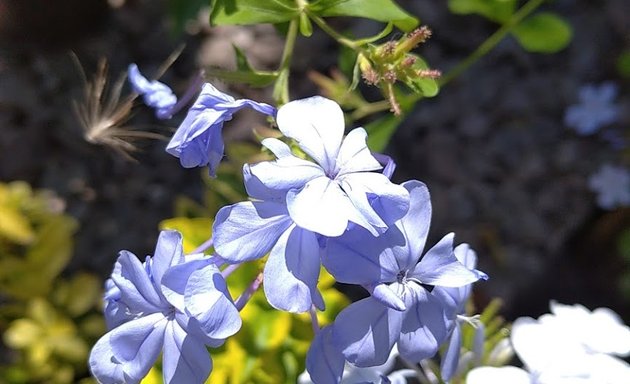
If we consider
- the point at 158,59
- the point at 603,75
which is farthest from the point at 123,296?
the point at 603,75

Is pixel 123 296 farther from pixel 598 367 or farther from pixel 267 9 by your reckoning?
pixel 598 367

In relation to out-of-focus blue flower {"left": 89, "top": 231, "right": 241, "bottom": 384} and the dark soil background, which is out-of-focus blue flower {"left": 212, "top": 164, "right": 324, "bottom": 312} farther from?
the dark soil background

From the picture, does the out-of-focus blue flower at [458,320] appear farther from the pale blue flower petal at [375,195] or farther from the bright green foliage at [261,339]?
the bright green foliage at [261,339]

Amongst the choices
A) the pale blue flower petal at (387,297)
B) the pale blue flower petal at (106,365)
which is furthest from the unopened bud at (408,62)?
the pale blue flower petal at (106,365)

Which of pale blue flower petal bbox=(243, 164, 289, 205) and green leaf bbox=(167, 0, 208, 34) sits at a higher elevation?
pale blue flower petal bbox=(243, 164, 289, 205)

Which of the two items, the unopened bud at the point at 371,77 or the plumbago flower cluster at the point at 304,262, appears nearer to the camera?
the plumbago flower cluster at the point at 304,262

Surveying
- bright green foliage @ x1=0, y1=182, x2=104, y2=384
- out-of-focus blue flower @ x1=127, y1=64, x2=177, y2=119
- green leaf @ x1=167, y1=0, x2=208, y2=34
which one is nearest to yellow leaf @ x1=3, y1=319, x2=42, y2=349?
bright green foliage @ x1=0, y1=182, x2=104, y2=384
